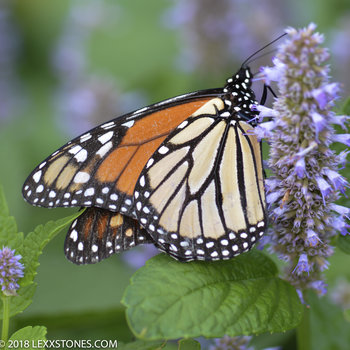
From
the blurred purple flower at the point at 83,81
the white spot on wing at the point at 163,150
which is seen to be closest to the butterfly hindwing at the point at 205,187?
the white spot on wing at the point at 163,150

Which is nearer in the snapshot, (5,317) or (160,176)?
(5,317)

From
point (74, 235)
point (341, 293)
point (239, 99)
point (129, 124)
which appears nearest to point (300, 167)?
point (239, 99)

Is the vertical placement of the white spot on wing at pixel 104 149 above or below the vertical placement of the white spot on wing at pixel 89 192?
above

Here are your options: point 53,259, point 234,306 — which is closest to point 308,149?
point 234,306

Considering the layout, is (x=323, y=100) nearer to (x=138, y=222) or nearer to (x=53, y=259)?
(x=138, y=222)

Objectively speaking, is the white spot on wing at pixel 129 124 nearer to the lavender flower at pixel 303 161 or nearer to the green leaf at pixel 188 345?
the lavender flower at pixel 303 161

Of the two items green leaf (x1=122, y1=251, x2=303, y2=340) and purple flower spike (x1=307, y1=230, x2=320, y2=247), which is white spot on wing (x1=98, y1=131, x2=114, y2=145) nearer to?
green leaf (x1=122, y1=251, x2=303, y2=340)

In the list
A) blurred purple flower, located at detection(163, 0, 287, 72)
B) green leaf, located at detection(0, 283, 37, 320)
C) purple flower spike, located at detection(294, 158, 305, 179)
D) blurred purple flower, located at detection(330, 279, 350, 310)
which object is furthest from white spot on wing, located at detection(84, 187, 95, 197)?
blurred purple flower, located at detection(163, 0, 287, 72)

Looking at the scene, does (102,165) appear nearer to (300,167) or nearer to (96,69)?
(300,167)
